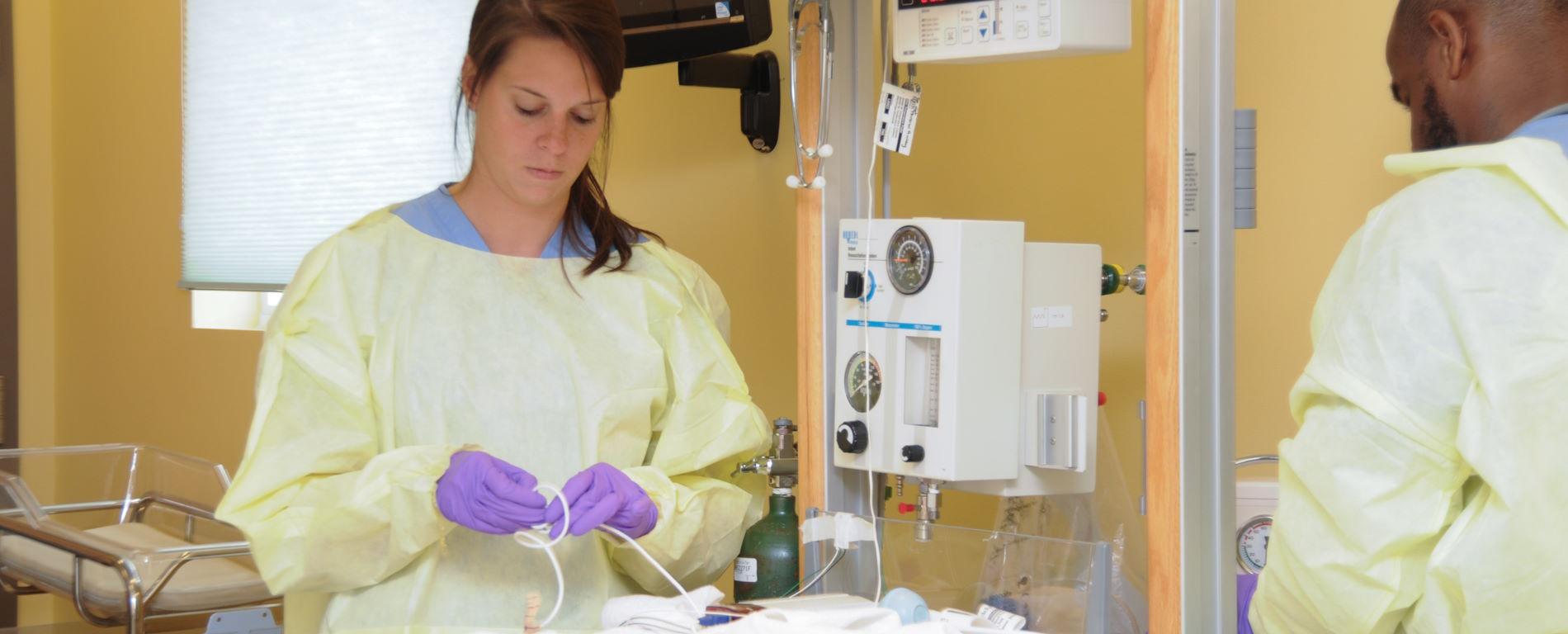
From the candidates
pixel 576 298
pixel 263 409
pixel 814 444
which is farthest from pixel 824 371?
pixel 263 409

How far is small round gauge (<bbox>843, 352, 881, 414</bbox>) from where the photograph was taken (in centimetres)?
196

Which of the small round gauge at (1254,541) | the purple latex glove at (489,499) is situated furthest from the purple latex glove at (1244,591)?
the purple latex glove at (489,499)

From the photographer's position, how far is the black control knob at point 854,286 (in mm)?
1969

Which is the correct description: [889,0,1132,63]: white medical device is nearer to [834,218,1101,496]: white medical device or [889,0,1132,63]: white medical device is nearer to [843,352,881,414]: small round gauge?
[834,218,1101,496]: white medical device

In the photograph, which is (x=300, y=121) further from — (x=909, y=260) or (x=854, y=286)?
(x=909, y=260)

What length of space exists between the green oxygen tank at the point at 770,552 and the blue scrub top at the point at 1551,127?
3.72 feet

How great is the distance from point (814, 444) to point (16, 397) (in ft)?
10.6

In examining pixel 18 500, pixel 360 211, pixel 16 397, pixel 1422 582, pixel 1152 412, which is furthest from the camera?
pixel 16 397

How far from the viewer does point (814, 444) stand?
2133 millimetres

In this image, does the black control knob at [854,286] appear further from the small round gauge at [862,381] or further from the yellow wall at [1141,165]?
the yellow wall at [1141,165]

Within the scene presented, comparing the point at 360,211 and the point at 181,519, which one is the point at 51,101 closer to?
the point at 360,211

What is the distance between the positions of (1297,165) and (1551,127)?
1088mm

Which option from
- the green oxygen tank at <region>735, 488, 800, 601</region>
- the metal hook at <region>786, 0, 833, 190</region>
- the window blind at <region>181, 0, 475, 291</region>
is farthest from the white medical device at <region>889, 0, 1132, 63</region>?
the window blind at <region>181, 0, 475, 291</region>

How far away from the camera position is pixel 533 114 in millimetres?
1835
